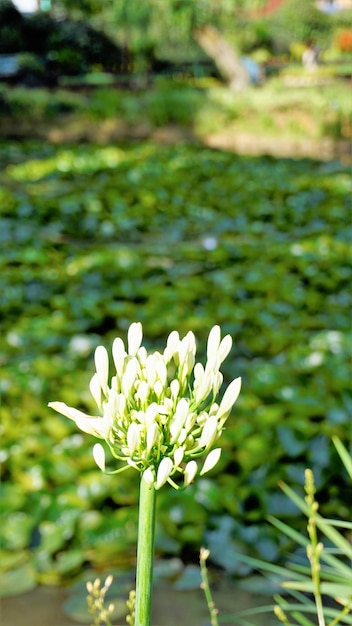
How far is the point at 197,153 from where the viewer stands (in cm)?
1033

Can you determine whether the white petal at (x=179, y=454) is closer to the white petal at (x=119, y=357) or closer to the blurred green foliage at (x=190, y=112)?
the white petal at (x=119, y=357)

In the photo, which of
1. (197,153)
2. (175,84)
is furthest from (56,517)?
(175,84)

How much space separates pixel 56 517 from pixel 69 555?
112mm

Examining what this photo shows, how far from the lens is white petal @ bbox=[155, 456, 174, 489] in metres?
0.51

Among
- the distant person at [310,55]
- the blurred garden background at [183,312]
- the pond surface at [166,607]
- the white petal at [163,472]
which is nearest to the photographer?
the white petal at [163,472]

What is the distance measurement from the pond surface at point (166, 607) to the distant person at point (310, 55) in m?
25.6

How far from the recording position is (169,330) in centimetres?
357

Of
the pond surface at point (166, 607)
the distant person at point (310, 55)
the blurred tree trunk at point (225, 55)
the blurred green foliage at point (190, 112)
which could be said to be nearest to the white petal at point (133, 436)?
the pond surface at point (166, 607)

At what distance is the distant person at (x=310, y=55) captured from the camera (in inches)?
1021

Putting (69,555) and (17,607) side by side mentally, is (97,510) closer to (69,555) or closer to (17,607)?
(69,555)

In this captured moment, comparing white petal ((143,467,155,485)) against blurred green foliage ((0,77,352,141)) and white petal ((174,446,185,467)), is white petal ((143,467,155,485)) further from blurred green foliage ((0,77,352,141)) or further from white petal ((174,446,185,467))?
blurred green foliage ((0,77,352,141))

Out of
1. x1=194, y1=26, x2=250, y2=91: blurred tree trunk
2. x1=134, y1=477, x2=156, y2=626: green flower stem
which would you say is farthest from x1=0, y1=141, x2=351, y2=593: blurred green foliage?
x1=194, y1=26, x2=250, y2=91: blurred tree trunk

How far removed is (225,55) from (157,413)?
19001mm

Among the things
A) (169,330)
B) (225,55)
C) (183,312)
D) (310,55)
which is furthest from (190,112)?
(310,55)
